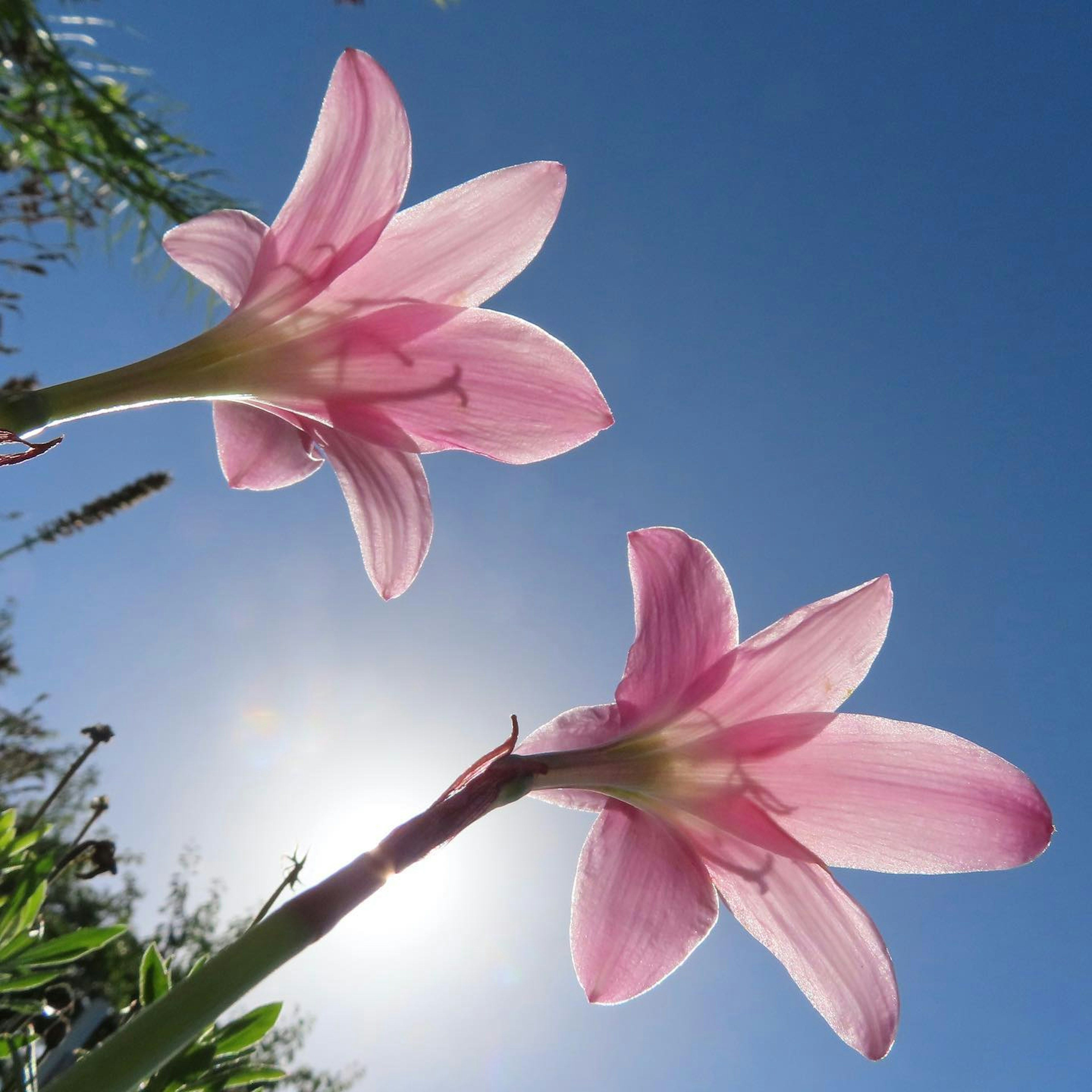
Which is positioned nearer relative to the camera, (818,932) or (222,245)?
(818,932)

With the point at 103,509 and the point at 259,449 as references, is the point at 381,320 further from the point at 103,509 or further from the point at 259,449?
the point at 103,509

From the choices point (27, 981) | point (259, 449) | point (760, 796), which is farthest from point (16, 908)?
point (760, 796)

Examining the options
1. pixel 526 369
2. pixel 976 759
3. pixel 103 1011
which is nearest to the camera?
pixel 976 759

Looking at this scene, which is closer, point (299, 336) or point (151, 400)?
point (151, 400)

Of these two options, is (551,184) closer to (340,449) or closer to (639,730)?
(340,449)

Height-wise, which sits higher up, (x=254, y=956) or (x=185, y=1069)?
(x=254, y=956)

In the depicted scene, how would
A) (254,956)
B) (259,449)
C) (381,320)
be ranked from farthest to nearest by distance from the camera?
(259,449) < (381,320) < (254,956)

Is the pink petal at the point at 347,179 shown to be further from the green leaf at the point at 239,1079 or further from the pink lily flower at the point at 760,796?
the green leaf at the point at 239,1079

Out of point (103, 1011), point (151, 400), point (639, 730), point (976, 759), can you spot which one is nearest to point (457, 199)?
point (151, 400)

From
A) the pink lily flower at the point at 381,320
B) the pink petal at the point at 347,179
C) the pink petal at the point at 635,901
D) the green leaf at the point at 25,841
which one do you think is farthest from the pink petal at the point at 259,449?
the green leaf at the point at 25,841
